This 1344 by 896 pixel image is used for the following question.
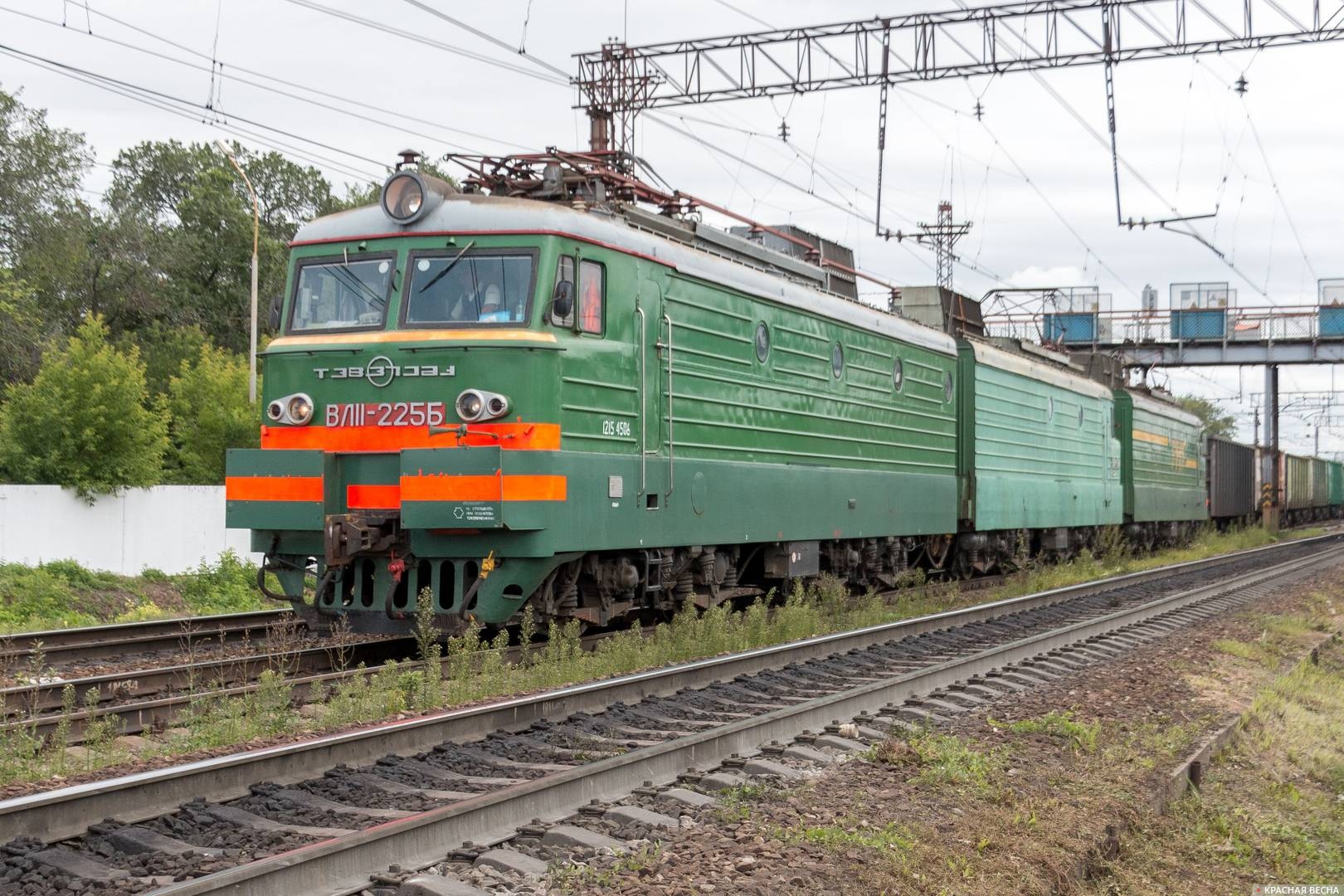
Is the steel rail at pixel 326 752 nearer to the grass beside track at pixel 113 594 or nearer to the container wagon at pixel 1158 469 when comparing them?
the grass beside track at pixel 113 594

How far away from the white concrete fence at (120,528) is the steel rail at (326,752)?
10.7 meters

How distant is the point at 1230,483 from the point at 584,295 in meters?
37.5

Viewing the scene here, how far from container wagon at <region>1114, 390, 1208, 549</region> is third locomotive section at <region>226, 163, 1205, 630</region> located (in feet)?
53.0

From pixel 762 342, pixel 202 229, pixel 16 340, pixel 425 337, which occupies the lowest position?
pixel 425 337

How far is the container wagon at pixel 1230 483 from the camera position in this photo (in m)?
40.1

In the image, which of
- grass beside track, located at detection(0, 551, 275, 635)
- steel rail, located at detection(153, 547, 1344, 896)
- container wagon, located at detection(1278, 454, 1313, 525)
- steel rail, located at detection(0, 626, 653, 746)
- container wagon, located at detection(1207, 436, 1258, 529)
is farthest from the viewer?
container wagon, located at detection(1278, 454, 1313, 525)

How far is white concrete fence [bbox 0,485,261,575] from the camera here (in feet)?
62.4

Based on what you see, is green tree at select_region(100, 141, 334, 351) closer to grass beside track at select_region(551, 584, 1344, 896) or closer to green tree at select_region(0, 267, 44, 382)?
green tree at select_region(0, 267, 44, 382)

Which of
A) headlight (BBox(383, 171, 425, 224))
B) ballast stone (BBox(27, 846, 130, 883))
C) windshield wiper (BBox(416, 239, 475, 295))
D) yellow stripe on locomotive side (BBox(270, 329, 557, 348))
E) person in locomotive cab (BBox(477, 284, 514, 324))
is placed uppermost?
headlight (BBox(383, 171, 425, 224))

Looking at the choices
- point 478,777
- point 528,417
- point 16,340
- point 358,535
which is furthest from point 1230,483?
point 478,777

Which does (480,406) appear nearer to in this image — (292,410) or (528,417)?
(528,417)

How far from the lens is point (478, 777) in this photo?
6.53 m

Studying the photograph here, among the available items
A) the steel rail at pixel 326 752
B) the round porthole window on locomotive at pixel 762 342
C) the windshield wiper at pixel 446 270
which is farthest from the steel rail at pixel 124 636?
the round porthole window on locomotive at pixel 762 342

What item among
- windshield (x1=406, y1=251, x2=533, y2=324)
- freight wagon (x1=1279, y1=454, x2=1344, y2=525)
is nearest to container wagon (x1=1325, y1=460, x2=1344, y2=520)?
freight wagon (x1=1279, y1=454, x2=1344, y2=525)
